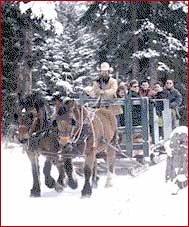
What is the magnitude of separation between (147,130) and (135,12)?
7.74 meters

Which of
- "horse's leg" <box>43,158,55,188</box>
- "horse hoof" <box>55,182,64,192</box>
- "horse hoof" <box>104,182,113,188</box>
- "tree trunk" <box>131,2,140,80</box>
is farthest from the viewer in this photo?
"tree trunk" <box>131,2,140,80</box>

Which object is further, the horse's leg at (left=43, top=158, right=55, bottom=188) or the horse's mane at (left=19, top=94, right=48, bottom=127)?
the horse's leg at (left=43, top=158, right=55, bottom=188)

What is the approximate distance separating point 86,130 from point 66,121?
55 centimetres

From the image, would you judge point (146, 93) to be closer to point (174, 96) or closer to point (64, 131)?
point (174, 96)

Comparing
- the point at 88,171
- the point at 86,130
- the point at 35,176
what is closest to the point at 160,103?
the point at 86,130

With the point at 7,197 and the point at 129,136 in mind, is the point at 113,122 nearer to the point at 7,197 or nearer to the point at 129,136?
the point at 129,136

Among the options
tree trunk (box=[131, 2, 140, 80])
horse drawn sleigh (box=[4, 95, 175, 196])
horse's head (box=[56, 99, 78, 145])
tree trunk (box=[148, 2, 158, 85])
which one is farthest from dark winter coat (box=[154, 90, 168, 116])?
tree trunk (box=[131, 2, 140, 80])

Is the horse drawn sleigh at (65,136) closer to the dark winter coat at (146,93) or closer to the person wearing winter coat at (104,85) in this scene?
the person wearing winter coat at (104,85)

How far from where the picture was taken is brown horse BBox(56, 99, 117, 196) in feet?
22.2

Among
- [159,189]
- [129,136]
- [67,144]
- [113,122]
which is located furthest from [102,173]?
[67,144]

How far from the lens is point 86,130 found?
723 centimetres

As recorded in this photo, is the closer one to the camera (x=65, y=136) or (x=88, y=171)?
(x=65, y=136)

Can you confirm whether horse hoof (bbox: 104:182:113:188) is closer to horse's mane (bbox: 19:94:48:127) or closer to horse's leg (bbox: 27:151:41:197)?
horse's leg (bbox: 27:151:41:197)

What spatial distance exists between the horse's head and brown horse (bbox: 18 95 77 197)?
1.71ft
